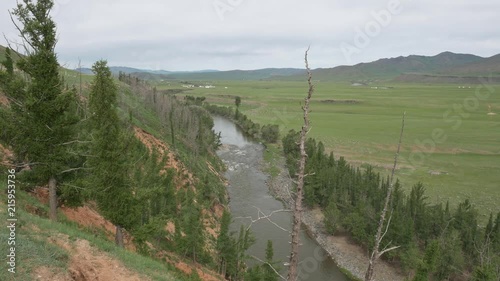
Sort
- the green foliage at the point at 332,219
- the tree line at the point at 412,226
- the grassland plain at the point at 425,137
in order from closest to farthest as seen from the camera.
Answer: the tree line at the point at 412,226, the green foliage at the point at 332,219, the grassland plain at the point at 425,137

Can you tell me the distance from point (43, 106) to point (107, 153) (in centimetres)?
377

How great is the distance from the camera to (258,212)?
20672mm

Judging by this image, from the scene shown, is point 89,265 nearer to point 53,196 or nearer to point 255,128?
point 53,196

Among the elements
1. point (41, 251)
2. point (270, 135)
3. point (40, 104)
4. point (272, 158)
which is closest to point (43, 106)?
point (40, 104)

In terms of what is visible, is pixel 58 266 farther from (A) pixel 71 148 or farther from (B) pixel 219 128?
(B) pixel 219 128

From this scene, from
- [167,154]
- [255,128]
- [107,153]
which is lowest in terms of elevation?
[167,154]

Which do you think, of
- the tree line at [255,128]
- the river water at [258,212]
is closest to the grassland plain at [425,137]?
the tree line at [255,128]

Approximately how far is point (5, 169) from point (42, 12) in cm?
891

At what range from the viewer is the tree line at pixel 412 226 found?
102 feet

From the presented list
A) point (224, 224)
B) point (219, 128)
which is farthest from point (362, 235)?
point (219, 128)

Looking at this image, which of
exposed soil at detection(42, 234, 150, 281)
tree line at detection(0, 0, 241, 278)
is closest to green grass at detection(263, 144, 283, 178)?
tree line at detection(0, 0, 241, 278)

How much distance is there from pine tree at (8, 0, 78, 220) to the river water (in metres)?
9.84

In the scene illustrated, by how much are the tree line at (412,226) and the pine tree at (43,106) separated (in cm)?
1656

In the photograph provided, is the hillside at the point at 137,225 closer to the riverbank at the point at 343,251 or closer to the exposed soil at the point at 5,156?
the exposed soil at the point at 5,156
